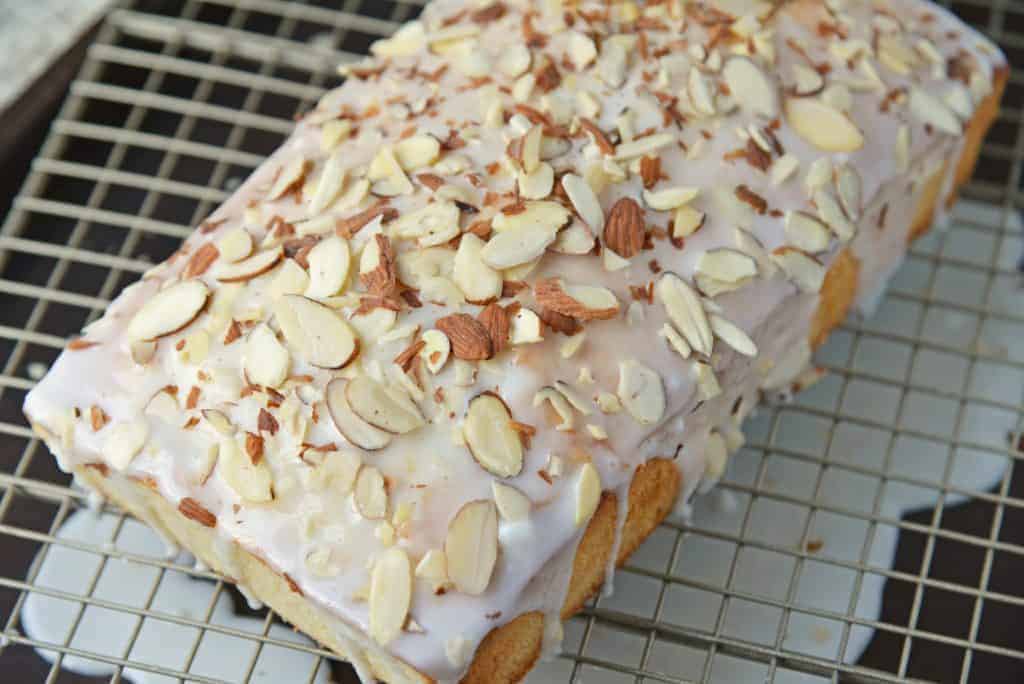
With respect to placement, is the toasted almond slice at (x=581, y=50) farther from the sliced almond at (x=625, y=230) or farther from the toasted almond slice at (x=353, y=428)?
the toasted almond slice at (x=353, y=428)

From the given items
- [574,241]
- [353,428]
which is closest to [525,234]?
[574,241]

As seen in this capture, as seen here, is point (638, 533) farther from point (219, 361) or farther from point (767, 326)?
point (219, 361)

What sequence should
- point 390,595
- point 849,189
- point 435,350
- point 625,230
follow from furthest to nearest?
point 849,189
point 625,230
point 435,350
point 390,595

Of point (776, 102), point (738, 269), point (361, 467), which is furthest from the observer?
point (776, 102)

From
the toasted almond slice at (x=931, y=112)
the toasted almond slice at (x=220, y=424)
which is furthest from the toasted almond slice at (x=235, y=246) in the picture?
the toasted almond slice at (x=931, y=112)

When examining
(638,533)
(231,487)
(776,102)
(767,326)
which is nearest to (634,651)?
(638,533)

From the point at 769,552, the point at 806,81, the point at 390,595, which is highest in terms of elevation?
the point at 806,81

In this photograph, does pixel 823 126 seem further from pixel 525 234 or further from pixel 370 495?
pixel 370 495
